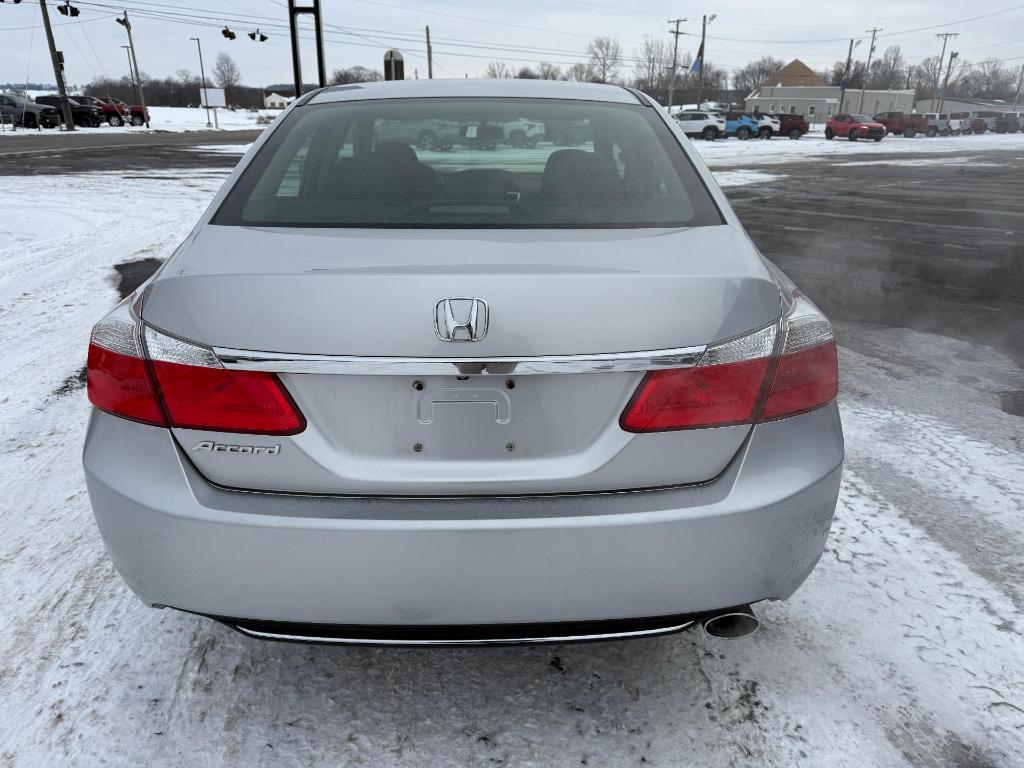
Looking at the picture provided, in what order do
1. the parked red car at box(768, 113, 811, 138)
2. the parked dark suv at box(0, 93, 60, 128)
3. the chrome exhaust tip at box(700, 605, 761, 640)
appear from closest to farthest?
1. the chrome exhaust tip at box(700, 605, 761, 640)
2. the parked dark suv at box(0, 93, 60, 128)
3. the parked red car at box(768, 113, 811, 138)

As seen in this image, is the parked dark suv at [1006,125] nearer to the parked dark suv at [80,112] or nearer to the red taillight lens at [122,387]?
the parked dark suv at [80,112]

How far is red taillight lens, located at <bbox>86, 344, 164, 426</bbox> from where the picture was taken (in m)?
1.68

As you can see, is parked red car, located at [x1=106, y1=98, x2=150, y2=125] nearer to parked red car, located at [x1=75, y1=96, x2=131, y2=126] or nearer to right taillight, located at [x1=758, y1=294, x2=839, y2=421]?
parked red car, located at [x1=75, y1=96, x2=131, y2=126]

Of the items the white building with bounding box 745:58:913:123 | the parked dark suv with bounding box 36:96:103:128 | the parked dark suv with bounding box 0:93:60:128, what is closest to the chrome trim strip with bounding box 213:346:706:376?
the parked dark suv with bounding box 0:93:60:128

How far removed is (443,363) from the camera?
1533 millimetres

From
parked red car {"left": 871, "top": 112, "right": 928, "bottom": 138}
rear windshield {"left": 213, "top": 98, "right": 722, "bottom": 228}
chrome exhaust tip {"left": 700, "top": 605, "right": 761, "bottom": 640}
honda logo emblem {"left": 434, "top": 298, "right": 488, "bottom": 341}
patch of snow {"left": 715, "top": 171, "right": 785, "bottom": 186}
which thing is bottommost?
parked red car {"left": 871, "top": 112, "right": 928, "bottom": 138}

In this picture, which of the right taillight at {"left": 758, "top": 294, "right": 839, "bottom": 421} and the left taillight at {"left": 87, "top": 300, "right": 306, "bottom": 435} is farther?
the right taillight at {"left": 758, "top": 294, "right": 839, "bottom": 421}

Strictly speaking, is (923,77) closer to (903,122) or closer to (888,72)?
(888,72)

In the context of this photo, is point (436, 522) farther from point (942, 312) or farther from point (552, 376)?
point (942, 312)

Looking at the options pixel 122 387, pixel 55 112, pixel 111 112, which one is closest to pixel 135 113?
pixel 111 112

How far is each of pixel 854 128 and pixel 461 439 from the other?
49471mm

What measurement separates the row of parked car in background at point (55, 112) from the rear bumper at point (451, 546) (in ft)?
155

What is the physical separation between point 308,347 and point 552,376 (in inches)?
19.4

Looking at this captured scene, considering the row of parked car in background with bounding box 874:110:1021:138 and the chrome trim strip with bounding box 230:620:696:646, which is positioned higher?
the chrome trim strip with bounding box 230:620:696:646
